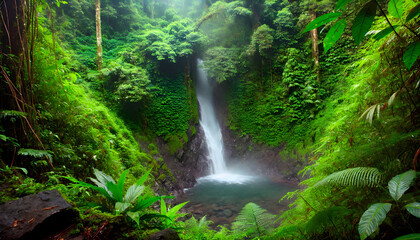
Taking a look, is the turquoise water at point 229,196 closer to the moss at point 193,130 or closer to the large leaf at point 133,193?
the moss at point 193,130

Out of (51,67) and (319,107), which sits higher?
(319,107)

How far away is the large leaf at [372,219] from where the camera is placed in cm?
91

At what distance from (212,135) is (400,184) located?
12.9m

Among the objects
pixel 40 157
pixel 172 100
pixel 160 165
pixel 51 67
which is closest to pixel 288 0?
pixel 172 100

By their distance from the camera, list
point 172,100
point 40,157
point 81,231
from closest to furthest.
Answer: point 81,231 < point 40,157 < point 172,100

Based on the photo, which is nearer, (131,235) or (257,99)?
(131,235)

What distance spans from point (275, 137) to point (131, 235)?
37.4 ft

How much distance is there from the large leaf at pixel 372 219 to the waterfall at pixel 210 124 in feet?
38.7

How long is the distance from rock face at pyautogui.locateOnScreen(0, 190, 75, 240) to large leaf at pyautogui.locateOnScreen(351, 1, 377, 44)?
2.19m

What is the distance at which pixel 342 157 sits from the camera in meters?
1.99

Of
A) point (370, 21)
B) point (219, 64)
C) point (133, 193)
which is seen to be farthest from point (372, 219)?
point (219, 64)

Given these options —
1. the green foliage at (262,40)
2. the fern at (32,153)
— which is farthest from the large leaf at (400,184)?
the green foliage at (262,40)

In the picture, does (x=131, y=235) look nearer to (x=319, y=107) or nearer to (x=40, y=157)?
(x=40, y=157)

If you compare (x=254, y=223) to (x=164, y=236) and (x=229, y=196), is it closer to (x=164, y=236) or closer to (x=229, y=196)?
(x=164, y=236)
